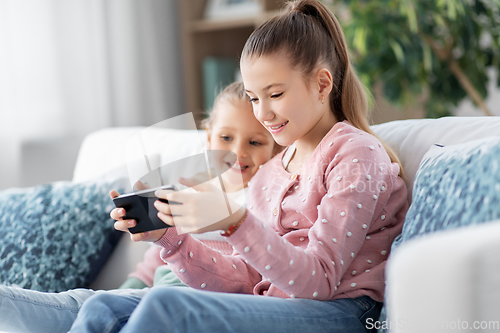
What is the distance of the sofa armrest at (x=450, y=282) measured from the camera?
522 millimetres

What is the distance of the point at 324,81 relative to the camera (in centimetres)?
98

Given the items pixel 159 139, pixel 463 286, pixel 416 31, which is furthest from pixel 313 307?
pixel 416 31

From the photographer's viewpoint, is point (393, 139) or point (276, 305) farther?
point (393, 139)

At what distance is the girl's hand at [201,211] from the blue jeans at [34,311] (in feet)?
0.88

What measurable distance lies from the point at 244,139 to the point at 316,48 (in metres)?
0.34

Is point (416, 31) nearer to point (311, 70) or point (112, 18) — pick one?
point (311, 70)

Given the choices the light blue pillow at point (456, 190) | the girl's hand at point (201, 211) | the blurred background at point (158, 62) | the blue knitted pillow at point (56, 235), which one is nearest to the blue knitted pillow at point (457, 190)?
the light blue pillow at point (456, 190)

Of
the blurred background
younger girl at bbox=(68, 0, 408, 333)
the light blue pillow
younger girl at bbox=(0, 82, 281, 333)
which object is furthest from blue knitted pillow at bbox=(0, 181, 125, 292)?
the blurred background

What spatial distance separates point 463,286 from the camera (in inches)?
20.7

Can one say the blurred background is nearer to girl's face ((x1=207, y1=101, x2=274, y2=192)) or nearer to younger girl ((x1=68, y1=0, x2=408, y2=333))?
girl's face ((x1=207, y1=101, x2=274, y2=192))

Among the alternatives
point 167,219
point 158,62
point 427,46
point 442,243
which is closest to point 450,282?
point 442,243

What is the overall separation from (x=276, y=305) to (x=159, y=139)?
2.04 ft

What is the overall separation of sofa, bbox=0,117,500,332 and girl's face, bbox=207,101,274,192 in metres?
0.13

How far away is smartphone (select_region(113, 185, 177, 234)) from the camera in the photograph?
0.81 meters
